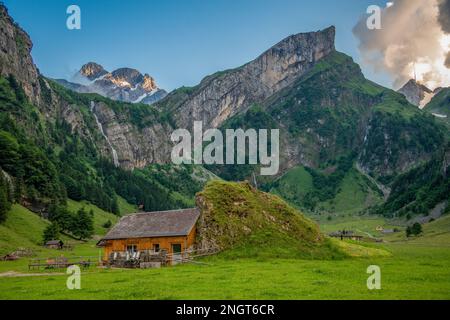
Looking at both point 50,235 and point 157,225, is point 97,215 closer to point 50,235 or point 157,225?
point 50,235

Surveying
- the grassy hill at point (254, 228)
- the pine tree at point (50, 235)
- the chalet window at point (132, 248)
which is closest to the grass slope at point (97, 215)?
the pine tree at point (50, 235)

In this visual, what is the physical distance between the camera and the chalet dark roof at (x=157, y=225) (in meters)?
59.2

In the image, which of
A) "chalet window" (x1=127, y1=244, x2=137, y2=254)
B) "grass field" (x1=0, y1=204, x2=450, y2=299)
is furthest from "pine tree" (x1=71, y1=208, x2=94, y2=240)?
"grass field" (x1=0, y1=204, x2=450, y2=299)

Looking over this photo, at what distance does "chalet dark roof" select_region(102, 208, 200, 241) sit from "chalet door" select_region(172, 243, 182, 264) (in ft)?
5.54

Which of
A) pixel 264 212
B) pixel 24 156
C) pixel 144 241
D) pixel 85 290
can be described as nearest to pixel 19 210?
pixel 24 156

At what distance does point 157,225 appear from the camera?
204ft

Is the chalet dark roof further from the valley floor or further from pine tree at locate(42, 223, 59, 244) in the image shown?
pine tree at locate(42, 223, 59, 244)

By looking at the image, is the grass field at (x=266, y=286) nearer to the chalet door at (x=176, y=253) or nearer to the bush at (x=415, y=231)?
the chalet door at (x=176, y=253)

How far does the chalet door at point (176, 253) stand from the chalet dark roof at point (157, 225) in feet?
5.54

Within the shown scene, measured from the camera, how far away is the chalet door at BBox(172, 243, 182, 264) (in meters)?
52.8

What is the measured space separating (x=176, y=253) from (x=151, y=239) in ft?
22.2

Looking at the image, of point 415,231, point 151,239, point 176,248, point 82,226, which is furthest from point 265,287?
point 415,231

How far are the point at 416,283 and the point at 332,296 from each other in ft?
28.8

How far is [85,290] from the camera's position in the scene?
29828 mm
